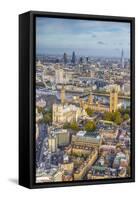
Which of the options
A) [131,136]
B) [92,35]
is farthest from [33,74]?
A: [131,136]

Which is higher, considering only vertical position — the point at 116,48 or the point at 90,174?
the point at 116,48

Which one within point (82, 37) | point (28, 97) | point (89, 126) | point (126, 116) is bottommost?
point (89, 126)

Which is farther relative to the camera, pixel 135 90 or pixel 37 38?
pixel 135 90

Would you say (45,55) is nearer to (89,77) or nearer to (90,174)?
(89,77)

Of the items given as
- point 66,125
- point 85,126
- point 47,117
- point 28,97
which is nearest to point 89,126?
point 85,126

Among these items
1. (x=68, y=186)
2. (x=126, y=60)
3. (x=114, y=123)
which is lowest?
(x=68, y=186)

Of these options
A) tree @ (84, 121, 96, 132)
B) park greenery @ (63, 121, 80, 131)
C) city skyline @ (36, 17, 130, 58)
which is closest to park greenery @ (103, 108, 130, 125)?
tree @ (84, 121, 96, 132)

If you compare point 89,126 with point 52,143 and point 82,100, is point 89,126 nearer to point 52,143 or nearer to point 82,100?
point 82,100
